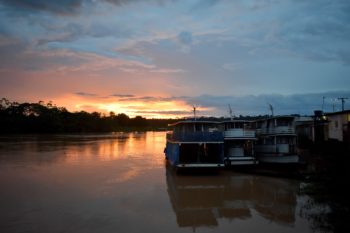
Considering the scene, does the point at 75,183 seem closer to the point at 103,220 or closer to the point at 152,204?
the point at 152,204

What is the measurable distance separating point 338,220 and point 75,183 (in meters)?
15.8

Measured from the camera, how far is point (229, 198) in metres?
18.5

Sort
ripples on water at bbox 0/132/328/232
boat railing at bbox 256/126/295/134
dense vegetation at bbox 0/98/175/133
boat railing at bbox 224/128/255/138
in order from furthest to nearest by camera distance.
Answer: dense vegetation at bbox 0/98/175/133, boat railing at bbox 256/126/295/134, boat railing at bbox 224/128/255/138, ripples on water at bbox 0/132/328/232

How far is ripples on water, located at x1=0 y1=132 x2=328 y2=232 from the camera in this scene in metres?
13.2

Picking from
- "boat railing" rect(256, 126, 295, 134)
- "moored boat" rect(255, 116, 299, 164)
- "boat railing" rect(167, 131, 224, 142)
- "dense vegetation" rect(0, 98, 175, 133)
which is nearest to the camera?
"boat railing" rect(167, 131, 224, 142)

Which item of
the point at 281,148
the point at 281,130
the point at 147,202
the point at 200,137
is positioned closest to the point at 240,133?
the point at 281,130

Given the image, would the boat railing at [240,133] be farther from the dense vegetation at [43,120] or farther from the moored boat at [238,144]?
the dense vegetation at [43,120]

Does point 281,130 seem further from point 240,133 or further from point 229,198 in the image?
point 229,198

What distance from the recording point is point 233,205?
16891 mm

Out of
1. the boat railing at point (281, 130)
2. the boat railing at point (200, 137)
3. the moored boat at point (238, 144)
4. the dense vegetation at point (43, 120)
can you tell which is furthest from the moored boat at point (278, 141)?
the dense vegetation at point (43, 120)

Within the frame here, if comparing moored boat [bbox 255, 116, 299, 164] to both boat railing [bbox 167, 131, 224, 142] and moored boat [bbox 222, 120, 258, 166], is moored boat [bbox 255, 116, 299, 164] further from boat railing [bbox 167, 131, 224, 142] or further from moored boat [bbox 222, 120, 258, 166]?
boat railing [bbox 167, 131, 224, 142]

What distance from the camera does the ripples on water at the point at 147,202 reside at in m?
13.2

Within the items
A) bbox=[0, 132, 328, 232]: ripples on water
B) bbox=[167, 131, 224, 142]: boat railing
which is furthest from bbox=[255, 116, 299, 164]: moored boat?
bbox=[167, 131, 224, 142]: boat railing

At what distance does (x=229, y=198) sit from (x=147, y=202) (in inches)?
176
